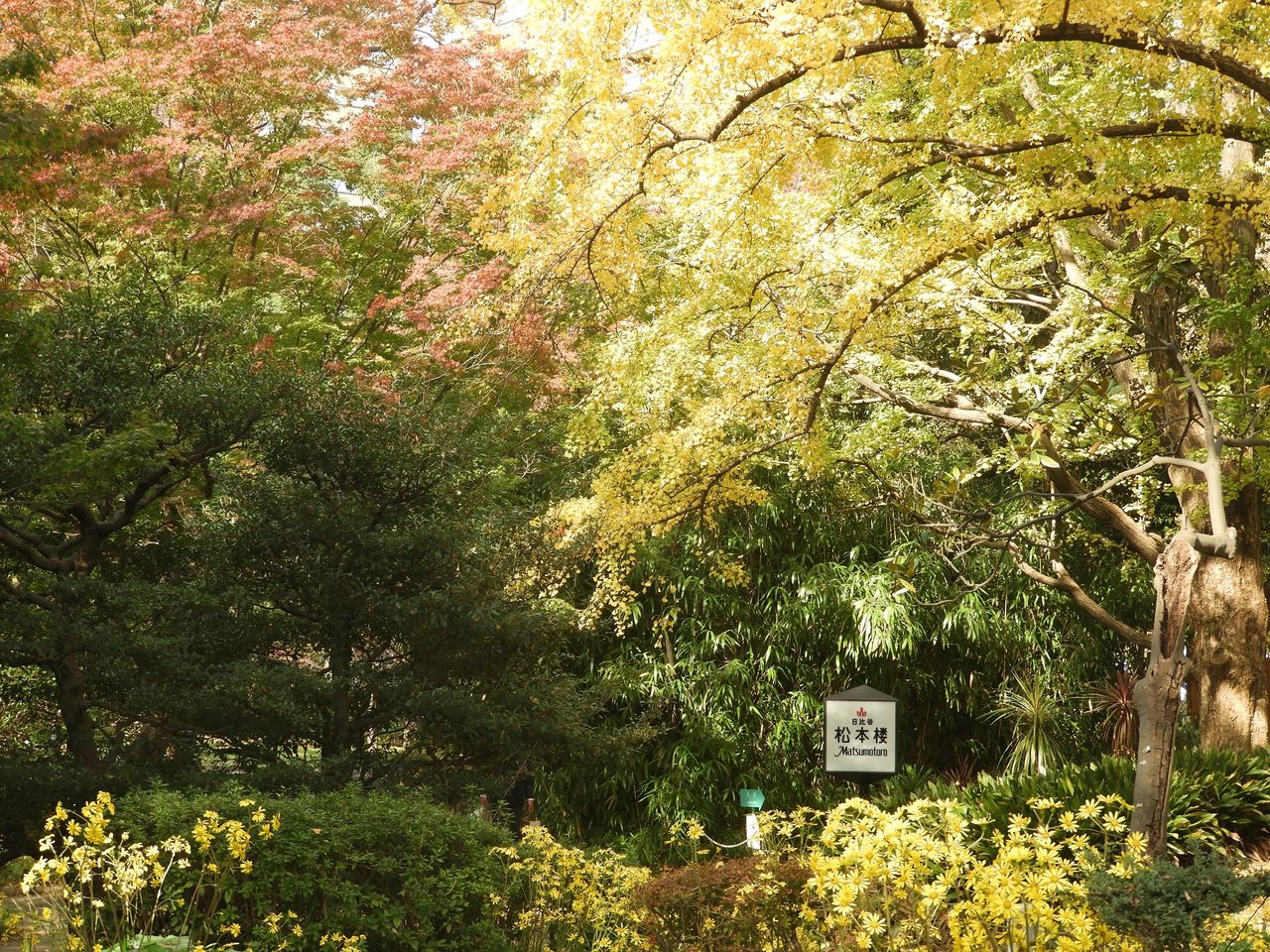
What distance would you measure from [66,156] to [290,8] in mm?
3541

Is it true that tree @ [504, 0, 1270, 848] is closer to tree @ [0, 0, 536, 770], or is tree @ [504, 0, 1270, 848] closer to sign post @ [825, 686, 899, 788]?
sign post @ [825, 686, 899, 788]

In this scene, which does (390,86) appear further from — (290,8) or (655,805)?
(655,805)

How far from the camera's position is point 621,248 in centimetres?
547

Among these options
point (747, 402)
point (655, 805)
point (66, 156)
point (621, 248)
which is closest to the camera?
point (621, 248)

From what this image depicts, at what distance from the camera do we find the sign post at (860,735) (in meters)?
6.76

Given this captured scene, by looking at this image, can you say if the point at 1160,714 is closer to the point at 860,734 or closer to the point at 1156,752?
the point at 1156,752

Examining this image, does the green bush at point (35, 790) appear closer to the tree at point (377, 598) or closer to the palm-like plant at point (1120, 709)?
the tree at point (377, 598)

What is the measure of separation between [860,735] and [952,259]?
108 inches

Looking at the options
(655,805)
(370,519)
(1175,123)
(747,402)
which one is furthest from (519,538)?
(1175,123)

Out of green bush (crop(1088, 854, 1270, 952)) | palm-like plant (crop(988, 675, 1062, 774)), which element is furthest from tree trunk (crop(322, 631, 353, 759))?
palm-like plant (crop(988, 675, 1062, 774))

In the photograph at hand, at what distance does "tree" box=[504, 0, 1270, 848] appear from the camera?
4.68m

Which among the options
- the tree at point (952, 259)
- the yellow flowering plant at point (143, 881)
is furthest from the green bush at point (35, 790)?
the tree at point (952, 259)

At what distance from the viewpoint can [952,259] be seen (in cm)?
623

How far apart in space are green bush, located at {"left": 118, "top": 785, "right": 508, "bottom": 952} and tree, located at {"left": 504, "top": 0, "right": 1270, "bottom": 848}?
258 centimetres
